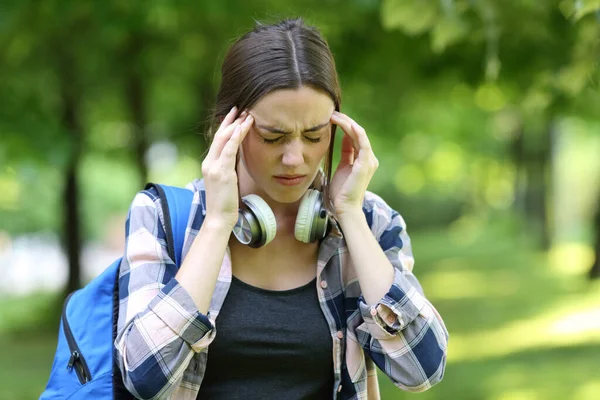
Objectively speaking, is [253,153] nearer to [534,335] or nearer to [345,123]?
[345,123]

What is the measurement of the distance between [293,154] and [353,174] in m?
0.21

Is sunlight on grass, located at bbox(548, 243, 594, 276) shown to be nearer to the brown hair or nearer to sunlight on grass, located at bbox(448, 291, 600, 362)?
sunlight on grass, located at bbox(448, 291, 600, 362)

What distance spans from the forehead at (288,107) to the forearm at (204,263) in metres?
0.32

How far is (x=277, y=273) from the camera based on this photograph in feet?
7.66

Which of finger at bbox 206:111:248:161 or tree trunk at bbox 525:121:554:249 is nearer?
finger at bbox 206:111:248:161

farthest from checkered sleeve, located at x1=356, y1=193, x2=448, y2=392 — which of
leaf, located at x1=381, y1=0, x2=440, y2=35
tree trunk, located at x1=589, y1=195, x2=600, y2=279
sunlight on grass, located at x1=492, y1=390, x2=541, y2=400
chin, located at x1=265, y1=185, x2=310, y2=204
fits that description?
tree trunk, located at x1=589, y1=195, x2=600, y2=279

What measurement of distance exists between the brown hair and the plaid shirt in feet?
0.75

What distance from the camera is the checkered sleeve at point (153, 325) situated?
6.81 feet

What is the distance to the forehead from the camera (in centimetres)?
223

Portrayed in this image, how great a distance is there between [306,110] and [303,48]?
0.20 meters

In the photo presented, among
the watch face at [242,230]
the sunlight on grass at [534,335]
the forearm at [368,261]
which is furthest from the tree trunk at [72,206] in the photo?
the forearm at [368,261]

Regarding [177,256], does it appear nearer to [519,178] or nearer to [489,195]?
[519,178]

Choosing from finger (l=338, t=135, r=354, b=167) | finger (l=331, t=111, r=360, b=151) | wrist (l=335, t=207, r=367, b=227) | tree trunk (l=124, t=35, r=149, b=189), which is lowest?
wrist (l=335, t=207, r=367, b=227)

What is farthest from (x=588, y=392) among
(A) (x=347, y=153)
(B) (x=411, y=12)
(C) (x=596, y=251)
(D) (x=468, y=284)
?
(D) (x=468, y=284)
